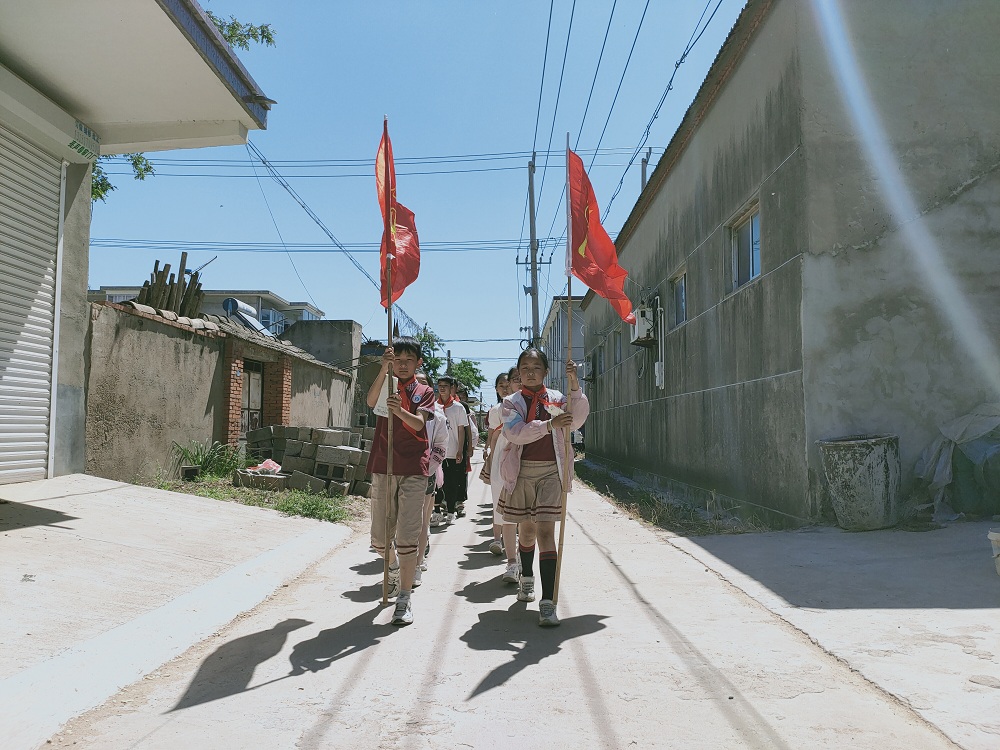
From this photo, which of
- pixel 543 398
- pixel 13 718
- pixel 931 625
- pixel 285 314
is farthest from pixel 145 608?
pixel 285 314

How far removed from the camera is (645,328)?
14.4 meters

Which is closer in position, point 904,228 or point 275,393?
point 904,228

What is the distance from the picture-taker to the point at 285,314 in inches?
1630

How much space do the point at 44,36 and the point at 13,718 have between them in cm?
627

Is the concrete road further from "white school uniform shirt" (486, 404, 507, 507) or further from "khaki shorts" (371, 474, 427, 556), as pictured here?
"white school uniform shirt" (486, 404, 507, 507)

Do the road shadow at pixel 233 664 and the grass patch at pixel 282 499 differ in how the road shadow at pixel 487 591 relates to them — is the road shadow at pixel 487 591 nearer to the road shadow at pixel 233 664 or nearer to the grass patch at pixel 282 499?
the road shadow at pixel 233 664

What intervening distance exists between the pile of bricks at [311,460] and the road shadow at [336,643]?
5.79m

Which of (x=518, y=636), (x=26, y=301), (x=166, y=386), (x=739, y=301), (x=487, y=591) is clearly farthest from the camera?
(x=166, y=386)

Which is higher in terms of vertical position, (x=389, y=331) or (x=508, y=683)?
(x=389, y=331)

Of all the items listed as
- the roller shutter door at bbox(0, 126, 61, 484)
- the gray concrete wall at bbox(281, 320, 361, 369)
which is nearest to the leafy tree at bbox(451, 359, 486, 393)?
the gray concrete wall at bbox(281, 320, 361, 369)

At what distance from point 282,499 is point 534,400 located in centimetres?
568

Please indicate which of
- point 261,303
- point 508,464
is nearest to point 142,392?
point 508,464

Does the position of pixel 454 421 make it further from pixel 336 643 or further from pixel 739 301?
pixel 336 643

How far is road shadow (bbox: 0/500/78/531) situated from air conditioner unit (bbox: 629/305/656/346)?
10.5 meters
